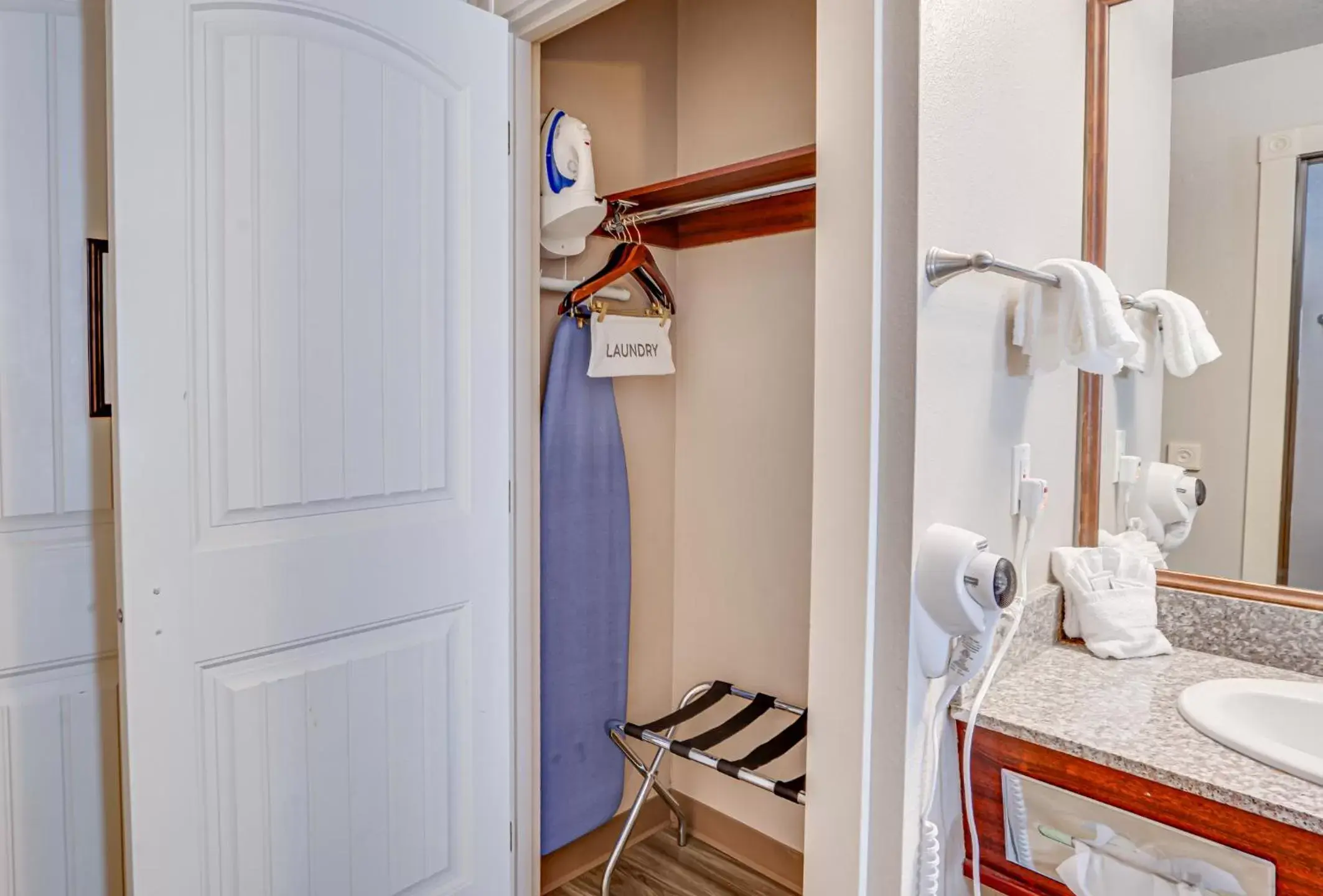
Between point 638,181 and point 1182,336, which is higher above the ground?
point 638,181

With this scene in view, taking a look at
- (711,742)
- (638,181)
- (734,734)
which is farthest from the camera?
(638,181)

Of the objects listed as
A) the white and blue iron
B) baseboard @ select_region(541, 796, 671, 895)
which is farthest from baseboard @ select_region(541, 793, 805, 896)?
the white and blue iron

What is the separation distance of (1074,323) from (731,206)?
936 mm

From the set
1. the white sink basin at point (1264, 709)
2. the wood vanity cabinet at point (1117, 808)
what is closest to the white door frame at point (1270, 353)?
the white sink basin at point (1264, 709)

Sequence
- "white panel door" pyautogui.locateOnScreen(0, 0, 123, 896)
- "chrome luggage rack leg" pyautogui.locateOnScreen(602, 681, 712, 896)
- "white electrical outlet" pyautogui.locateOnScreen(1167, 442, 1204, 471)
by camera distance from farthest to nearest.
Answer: "chrome luggage rack leg" pyautogui.locateOnScreen(602, 681, 712, 896) → "white electrical outlet" pyautogui.locateOnScreen(1167, 442, 1204, 471) → "white panel door" pyautogui.locateOnScreen(0, 0, 123, 896)

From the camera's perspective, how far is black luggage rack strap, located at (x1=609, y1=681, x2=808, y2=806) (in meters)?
1.56

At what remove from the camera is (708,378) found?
2.13m

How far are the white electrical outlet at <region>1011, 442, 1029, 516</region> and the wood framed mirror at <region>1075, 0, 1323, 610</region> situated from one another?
279 mm

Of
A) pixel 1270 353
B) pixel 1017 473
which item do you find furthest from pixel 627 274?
pixel 1270 353

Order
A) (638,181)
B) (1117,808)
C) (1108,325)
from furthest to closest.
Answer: (638,181), (1108,325), (1117,808)

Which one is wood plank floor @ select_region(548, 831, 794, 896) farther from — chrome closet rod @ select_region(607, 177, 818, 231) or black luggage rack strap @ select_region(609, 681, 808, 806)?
chrome closet rod @ select_region(607, 177, 818, 231)

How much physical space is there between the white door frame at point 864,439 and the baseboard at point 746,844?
831 millimetres

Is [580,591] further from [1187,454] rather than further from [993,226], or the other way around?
[1187,454]

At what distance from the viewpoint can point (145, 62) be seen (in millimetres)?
1075
